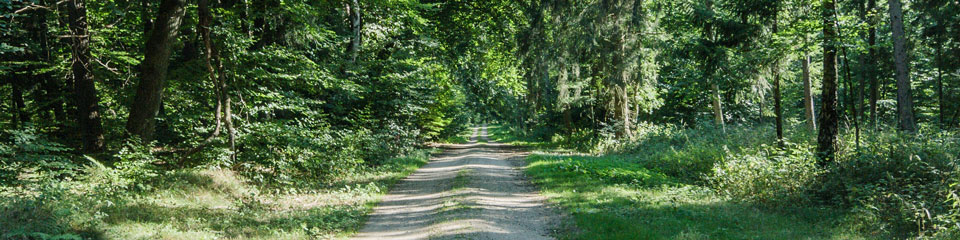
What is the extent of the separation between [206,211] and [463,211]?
438 centimetres

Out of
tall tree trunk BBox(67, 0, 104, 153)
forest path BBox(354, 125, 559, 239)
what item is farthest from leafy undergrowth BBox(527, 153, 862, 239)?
tall tree trunk BBox(67, 0, 104, 153)

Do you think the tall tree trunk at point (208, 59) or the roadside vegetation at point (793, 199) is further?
the tall tree trunk at point (208, 59)

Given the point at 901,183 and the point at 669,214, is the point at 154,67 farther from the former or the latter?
the point at 901,183

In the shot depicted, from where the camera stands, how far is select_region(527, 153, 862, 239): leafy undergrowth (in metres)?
7.01

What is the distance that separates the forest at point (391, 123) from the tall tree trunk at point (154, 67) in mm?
38

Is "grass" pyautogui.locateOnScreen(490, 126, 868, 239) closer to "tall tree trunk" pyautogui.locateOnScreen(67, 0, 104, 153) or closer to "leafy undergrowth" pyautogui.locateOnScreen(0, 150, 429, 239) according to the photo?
"leafy undergrowth" pyautogui.locateOnScreen(0, 150, 429, 239)

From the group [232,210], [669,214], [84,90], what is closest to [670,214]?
[669,214]

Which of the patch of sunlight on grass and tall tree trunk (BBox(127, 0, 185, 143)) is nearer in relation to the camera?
the patch of sunlight on grass

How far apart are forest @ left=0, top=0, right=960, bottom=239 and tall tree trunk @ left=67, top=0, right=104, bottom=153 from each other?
0.14 feet

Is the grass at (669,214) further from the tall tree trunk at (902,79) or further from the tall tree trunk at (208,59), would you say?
the tall tree trunk at (208,59)

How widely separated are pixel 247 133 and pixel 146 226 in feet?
15.9

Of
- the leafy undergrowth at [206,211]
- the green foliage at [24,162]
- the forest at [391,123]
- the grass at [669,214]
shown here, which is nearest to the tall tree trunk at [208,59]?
the forest at [391,123]

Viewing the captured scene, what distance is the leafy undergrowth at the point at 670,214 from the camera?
7012mm

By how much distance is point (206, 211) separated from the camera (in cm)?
849
